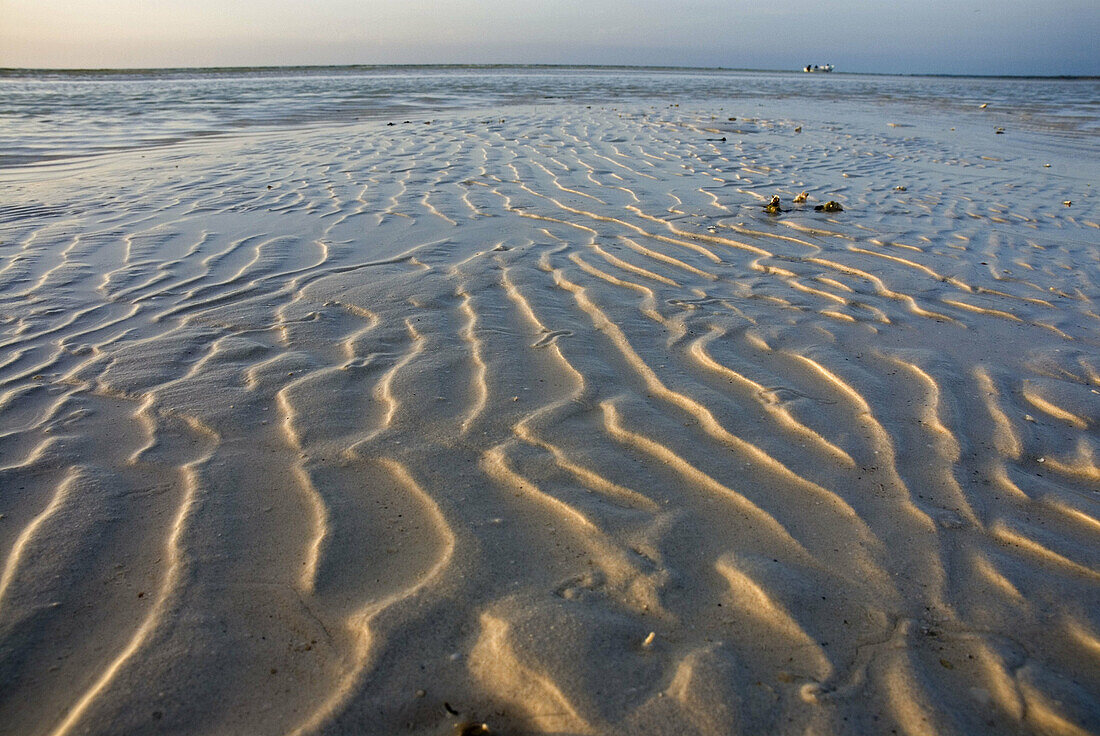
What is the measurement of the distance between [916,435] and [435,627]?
5.11 ft

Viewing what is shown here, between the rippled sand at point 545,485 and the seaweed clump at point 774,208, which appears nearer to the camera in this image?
the rippled sand at point 545,485

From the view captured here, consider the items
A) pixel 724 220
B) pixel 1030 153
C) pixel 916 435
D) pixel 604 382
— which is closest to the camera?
pixel 916 435

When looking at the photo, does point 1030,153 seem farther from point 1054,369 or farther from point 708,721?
point 708,721

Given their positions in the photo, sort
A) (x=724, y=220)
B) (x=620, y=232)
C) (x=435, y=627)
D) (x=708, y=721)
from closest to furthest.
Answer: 1. (x=708, y=721)
2. (x=435, y=627)
3. (x=620, y=232)
4. (x=724, y=220)

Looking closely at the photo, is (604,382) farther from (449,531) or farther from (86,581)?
(86,581)

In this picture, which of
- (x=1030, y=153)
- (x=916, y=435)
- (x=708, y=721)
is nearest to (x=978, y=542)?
(x=916, y=435)

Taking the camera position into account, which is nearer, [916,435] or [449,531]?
[449,531]

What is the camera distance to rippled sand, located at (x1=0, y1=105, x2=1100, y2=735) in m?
1.33

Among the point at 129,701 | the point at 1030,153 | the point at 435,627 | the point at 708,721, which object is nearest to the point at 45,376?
the point at 129,701

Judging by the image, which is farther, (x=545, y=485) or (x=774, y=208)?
(x=774, y=208)

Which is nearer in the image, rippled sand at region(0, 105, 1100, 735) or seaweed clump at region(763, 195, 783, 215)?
rippled sand at region(0, 105, 1100, 735)

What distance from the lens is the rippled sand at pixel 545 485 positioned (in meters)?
1.33

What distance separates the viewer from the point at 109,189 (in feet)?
18.7

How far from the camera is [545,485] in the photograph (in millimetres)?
1923
